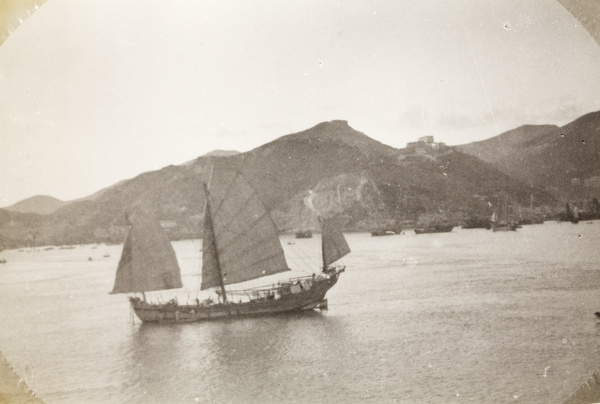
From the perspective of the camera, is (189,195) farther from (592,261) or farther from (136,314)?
(592,261)

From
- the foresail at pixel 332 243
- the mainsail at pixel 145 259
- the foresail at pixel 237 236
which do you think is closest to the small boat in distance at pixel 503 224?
the foresail at pixel 332 243

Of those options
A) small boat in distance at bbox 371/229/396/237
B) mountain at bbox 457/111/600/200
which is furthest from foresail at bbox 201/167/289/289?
mountain at bbox 457/111/600/200

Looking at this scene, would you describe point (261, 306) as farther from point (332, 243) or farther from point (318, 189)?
point (318, 189)

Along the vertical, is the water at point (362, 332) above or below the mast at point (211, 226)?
below

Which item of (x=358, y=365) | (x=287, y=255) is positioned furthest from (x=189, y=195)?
(x=358, y=365)

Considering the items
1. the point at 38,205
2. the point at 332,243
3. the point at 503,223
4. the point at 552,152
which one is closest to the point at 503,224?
the point at 503,223

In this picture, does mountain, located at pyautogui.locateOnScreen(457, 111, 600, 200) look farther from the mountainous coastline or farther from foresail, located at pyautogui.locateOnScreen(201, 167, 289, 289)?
foresail, located at pyautogui.locateOnScreen(201, 167, 289, 289)

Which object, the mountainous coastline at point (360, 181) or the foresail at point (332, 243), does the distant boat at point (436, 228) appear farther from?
the foresail at point (332, 243)
